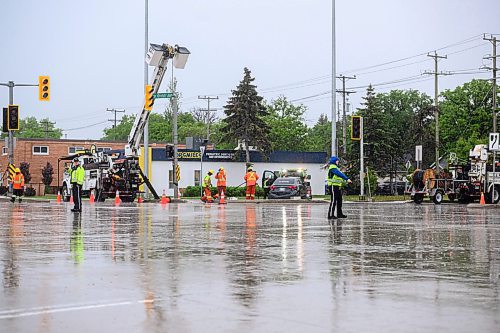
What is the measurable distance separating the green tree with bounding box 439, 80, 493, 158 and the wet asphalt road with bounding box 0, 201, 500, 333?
69697 millimetres

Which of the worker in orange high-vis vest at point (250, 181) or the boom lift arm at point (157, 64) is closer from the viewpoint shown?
the boom lift arm at point (157, 64)

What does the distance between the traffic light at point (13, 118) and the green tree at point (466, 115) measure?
167ft

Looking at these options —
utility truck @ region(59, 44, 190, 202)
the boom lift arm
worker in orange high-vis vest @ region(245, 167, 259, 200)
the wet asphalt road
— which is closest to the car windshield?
worker in orange high-vis vest @ region(245, 167, 259, 200)

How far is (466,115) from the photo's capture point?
8744cm

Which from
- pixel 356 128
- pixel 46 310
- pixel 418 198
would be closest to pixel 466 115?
pixel 356 128

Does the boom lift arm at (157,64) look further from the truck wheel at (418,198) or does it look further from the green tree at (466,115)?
the green tree at (466,115)

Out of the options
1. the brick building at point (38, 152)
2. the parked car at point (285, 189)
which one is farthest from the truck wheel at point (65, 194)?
the brick building at point (38, 152)

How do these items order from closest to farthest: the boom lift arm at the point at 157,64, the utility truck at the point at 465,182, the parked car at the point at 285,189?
1. the utility truck at the point at 465,182
2. the boom lift arm at the point at 157,64
3. the parked car at the point at 285,189

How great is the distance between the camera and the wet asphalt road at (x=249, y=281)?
7031 millimetres

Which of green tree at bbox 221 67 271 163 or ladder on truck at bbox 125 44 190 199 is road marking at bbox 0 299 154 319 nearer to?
ladder on truck at bbox 125 44 190 199

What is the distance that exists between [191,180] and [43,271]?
57.6 m

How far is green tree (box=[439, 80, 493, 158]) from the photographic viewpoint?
84438mm

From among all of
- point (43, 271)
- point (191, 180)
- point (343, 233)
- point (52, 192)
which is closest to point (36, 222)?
point (343, 233)

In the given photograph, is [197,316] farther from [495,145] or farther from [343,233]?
[495,145]
